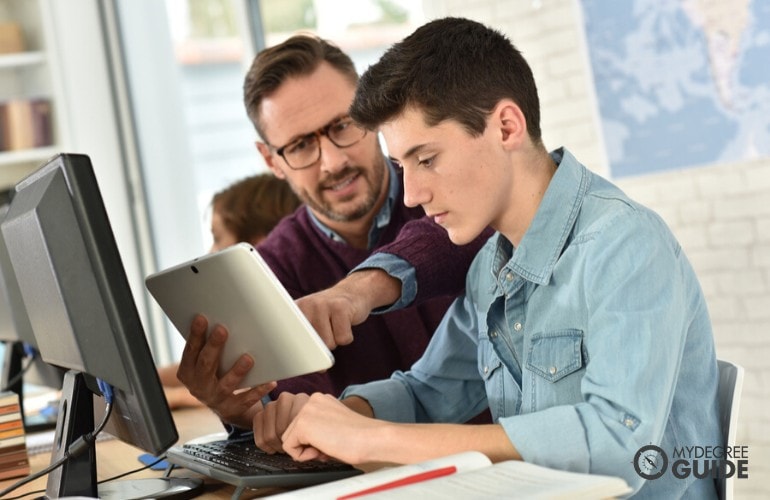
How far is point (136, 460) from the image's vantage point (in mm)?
1852

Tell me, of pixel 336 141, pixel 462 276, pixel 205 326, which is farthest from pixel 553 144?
pixel 205 326

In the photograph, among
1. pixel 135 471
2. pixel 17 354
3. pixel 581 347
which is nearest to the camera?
pixel 581 347

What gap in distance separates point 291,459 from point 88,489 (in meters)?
0.27

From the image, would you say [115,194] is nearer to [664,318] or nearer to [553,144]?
[553,144]

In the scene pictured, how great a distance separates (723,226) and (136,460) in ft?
5.91

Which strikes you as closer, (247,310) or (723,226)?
(247,310)

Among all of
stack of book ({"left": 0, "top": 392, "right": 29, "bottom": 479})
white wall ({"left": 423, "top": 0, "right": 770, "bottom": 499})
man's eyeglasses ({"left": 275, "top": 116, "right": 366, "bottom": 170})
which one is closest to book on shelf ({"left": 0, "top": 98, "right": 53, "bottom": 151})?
white wall ({"left": 423, "top": 0, "right": 770, "bottom": 499})

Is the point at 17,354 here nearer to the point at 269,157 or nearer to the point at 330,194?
the point at 269,157

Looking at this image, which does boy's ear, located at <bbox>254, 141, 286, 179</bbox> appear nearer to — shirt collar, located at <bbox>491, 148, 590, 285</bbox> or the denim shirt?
the denim shirt

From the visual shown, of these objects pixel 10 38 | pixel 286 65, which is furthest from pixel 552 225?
pixel 10 38

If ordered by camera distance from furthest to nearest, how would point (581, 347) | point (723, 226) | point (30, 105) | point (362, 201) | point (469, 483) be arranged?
point (30, 105)
point (723, 226)
point (362, 201)
point (581, 347)
point (469, 483)

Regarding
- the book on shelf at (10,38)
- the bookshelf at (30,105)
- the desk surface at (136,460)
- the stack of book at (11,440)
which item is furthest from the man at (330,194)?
the book on shelf at (10,38)

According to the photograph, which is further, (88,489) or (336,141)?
(336,141)

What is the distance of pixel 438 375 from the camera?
1.70 m
